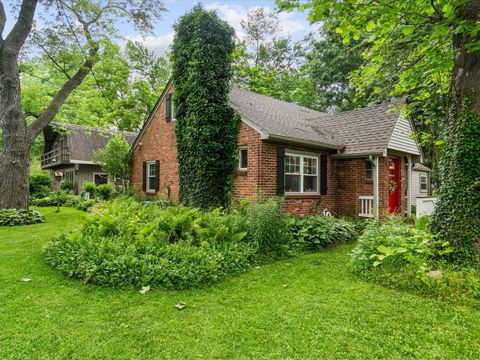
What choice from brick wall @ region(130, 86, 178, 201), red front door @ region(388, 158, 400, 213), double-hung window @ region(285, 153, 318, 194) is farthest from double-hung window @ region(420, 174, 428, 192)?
brick wall @ region(130, 86, 178, 201)

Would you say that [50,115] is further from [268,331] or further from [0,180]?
[268,331]

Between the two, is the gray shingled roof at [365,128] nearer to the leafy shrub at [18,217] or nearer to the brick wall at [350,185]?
the brick wall at [350,185]

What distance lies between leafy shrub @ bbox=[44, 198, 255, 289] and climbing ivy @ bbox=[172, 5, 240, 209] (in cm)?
286

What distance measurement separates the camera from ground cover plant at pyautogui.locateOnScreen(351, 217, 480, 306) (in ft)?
12.5

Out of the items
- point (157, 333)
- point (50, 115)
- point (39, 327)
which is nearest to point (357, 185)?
point (157, 333)

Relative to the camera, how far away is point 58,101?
1191 centimetres

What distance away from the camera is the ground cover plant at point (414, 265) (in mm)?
3803

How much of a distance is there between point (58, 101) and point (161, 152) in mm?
4711

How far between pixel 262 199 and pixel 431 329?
524 cm

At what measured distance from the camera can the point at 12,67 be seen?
1038cm

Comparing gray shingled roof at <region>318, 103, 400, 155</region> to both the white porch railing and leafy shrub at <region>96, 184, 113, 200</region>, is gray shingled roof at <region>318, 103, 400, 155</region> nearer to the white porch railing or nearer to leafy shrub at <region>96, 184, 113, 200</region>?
the white porch railing

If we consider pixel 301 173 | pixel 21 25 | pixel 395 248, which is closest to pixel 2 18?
pixel 21 25

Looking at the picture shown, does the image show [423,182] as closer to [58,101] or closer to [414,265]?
[414,265]

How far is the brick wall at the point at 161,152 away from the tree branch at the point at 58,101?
340 cm
